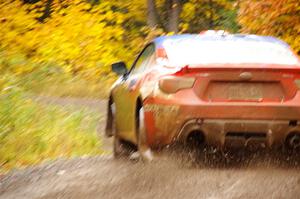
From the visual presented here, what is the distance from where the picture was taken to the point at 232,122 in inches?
282

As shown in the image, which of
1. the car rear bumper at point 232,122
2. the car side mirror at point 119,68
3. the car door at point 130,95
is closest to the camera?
the car rear bumper at point 232,122

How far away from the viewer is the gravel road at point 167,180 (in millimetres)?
6469

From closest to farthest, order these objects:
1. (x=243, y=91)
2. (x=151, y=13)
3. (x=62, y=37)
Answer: (x=243, y=91), (x=62, y=37), (x=151, y=13)

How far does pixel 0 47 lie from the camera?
18625 mm

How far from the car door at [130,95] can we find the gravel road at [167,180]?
55cm

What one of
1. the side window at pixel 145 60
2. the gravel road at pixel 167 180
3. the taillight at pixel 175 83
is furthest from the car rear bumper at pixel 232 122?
the side window at pixel 145 60

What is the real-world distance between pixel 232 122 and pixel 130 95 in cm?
168

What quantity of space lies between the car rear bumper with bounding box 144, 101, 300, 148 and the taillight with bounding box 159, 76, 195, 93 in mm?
158

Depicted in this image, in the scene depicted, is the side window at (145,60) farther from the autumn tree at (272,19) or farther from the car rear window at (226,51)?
the autumn tree at (272,19)

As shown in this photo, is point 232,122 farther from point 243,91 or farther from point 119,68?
point 119,68

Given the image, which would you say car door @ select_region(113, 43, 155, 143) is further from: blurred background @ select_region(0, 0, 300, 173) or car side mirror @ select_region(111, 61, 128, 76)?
blurred background @ select_region(0, 0, 300, 173)

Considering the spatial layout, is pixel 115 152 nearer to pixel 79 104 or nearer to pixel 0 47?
pixel 79 104

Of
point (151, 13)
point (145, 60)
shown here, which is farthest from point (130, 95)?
point (151, 13)

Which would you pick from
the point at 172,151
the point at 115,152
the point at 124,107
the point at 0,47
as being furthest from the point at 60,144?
the point at 0,47
